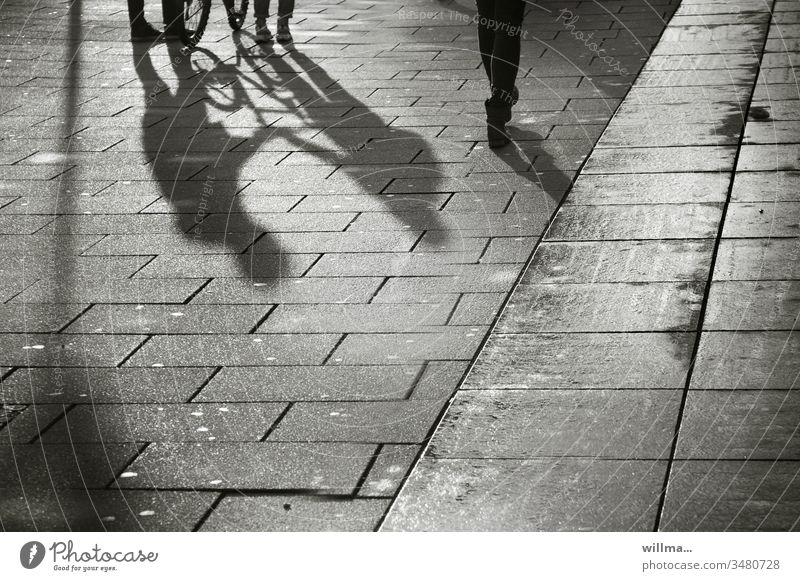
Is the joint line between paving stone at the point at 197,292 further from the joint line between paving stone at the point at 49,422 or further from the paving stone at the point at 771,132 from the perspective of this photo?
the paving stone at the point at 771,132

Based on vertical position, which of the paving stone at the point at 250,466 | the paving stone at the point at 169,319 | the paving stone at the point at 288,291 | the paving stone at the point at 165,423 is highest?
the paving stone at the point at 250,466

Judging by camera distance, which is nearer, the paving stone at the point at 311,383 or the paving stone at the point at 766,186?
the paving stone at the point at 311,383

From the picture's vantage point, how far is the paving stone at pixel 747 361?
12.0 feet

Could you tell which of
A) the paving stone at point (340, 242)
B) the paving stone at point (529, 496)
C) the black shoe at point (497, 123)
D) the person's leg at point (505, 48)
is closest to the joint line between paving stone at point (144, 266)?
the paving stone at point (340, 242)

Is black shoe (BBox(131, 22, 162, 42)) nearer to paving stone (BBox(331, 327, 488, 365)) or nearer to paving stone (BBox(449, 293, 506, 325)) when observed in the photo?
paving stone (BBox(449, 293, 506, 325))

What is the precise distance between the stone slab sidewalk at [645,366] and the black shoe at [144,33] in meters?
5.19

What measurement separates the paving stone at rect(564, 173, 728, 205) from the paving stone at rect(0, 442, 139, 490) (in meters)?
2.79

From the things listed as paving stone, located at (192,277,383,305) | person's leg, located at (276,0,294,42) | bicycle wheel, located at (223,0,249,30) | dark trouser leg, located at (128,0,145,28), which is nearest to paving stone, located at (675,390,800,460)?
paving stone, located at (192,277,383,305)

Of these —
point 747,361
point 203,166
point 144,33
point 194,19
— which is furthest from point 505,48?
point 194,19

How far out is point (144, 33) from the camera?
10.4 metres

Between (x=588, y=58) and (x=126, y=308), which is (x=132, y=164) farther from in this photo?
(x=588, y=58)

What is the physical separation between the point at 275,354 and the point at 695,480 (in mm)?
1549

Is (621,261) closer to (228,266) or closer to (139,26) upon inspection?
(228,266)
